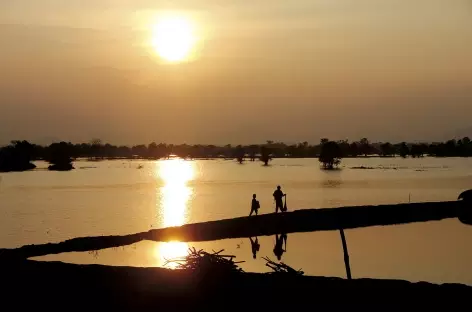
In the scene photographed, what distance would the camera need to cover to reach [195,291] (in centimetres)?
660

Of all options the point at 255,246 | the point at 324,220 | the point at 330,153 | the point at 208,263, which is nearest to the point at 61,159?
the point at 330,153

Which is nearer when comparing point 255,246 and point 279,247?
point 279,247

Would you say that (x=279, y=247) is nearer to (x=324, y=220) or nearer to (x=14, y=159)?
(x=324, y=220)

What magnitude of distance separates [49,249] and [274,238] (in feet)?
68.3

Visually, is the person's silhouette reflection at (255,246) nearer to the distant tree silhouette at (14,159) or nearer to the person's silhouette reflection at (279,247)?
the person's silhouette reflection at (279,247)

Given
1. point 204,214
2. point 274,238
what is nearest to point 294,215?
point 274,238

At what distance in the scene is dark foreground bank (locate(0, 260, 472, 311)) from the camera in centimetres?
612

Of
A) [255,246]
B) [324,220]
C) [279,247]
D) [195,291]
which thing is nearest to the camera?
[324,220]

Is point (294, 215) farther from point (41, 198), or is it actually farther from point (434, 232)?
point (41, 198)

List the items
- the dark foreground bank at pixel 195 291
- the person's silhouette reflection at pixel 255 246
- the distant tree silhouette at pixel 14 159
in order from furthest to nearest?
the distant tree silhouette at pixel 14 159, the person's silhouette reflection at pixel 255 246, the dark foreground bank at pixel 195 291

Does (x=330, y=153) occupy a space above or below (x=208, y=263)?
above

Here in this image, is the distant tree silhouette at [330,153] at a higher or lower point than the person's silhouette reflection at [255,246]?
higher

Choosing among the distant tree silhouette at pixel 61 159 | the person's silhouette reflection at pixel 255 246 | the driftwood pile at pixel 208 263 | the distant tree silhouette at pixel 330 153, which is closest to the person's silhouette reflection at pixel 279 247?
the person's silhouette reflection at pixel 255 246

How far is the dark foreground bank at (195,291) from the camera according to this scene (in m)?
6.12
